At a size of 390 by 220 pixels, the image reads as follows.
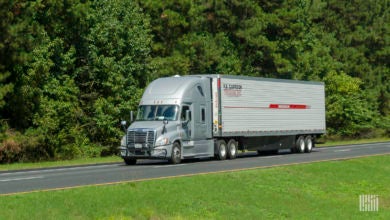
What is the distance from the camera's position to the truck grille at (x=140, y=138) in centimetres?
2970

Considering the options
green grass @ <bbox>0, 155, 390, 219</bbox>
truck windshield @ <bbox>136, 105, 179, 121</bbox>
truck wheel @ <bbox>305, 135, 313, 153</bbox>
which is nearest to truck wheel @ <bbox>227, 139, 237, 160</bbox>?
truck windshield @ <bbox>136, 105, 179, 121</bbox>

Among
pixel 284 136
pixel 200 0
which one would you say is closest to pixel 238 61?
pixel 200 0

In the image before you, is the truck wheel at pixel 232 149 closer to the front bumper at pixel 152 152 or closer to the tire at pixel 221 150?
the tire at pixel 221 150

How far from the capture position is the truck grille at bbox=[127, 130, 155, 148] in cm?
2970

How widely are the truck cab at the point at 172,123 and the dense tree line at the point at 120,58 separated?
9.01m

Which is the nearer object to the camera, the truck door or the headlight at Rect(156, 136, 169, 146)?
the headlight at Rect(156, 136, 169, 146)

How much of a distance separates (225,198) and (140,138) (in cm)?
1135

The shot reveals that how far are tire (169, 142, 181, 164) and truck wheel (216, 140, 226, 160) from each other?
333 centimetres

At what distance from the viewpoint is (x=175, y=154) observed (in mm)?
30516

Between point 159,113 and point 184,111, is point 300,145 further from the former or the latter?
point 159,113

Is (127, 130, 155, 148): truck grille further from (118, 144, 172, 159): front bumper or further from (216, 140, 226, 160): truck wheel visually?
(216, 140, 226, 160): truck wheel

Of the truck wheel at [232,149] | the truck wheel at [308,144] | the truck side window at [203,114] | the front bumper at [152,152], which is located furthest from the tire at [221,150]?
the truck wheel at [308,144]

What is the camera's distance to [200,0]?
2359 inches

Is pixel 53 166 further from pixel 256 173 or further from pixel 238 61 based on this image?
pixel 238 61
